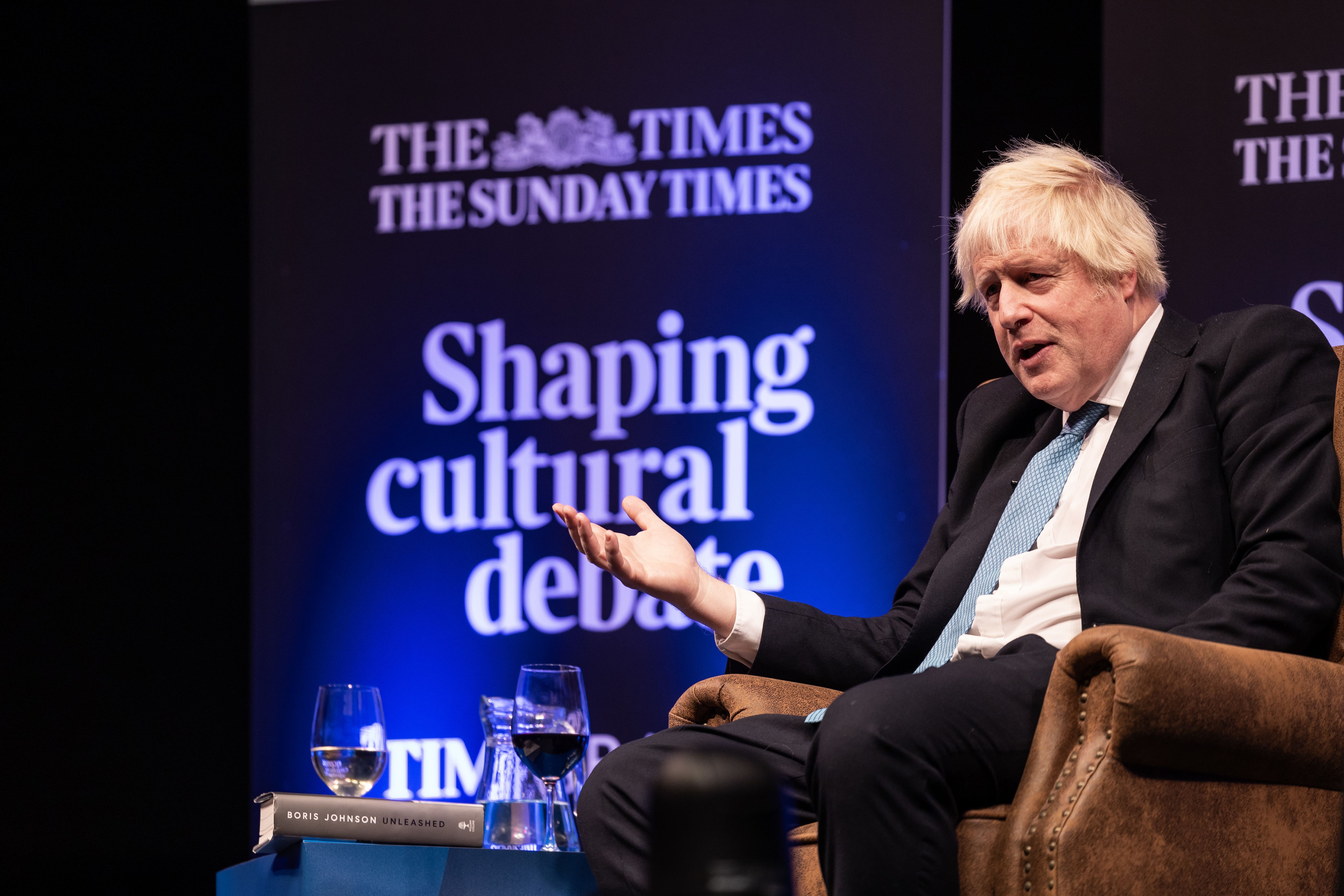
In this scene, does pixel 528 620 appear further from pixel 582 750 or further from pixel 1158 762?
pixel 1158 762

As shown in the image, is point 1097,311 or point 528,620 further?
point 528,620

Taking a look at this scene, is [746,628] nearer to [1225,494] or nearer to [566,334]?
[1225,494]

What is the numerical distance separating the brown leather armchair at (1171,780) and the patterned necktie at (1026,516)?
1.21 feet

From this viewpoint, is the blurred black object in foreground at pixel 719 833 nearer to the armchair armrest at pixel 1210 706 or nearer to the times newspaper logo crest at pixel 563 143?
the armchair armrest at pixel 1210 706

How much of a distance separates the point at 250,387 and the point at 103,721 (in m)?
1.05

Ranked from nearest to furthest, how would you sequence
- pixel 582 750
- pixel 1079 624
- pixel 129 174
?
pixel 1079 624, pixel 582 750, pixel 129 174

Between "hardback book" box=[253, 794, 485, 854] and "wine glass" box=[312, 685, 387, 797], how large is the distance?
0.75 ft

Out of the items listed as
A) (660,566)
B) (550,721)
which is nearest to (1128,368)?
(660,566)

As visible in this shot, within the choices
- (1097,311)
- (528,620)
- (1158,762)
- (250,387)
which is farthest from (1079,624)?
(250,387)

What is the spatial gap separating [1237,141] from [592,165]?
1746 millimetres

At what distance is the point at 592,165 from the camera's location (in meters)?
3.67

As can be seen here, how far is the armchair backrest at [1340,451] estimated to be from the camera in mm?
1583

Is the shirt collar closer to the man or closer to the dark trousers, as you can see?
the man

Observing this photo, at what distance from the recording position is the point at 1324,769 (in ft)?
4.63
